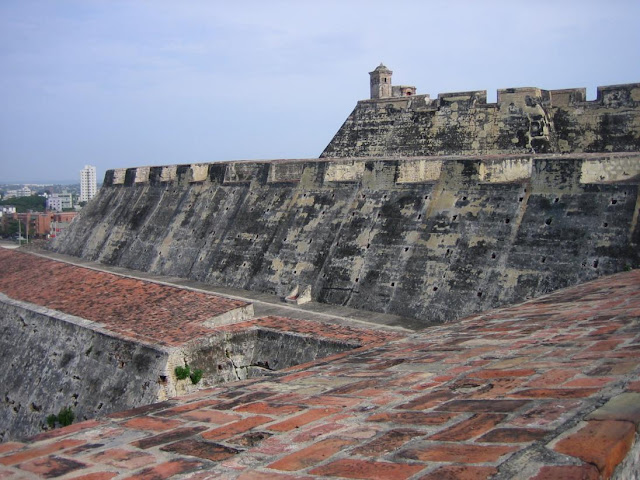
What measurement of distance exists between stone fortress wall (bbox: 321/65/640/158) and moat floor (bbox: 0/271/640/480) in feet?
45.1

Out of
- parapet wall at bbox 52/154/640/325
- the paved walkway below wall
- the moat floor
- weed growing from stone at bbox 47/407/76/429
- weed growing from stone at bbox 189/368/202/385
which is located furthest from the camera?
the paved walkway below wall

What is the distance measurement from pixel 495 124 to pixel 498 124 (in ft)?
0.33

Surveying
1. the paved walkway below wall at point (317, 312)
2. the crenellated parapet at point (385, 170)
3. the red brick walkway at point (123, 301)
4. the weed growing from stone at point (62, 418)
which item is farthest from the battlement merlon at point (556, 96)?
the weed growing from stone at point (62, 418)

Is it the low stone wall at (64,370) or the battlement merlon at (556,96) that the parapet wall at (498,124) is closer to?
the battlement merlon at (556,96)

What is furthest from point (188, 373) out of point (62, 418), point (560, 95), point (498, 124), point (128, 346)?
point (560, 95)

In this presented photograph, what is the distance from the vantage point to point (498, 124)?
18281 mm

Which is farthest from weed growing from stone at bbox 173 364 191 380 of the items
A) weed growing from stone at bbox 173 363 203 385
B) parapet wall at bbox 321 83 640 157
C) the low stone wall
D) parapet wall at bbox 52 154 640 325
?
parapet wall at bbox 321 83 640 157

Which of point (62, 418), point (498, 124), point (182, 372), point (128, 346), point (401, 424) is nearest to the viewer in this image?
point (401, 424)

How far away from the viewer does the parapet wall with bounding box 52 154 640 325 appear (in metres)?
12.4

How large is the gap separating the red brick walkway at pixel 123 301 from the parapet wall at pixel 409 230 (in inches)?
125

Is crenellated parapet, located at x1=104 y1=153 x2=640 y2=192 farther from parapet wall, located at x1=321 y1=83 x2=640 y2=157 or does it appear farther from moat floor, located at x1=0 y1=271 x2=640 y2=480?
moat floor, located at x1=0 y1=271 x2=640 y2=480

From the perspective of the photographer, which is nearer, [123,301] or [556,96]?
[123,301]

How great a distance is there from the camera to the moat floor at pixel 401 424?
218cm

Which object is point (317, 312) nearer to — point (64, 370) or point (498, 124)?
point (64, 370)
